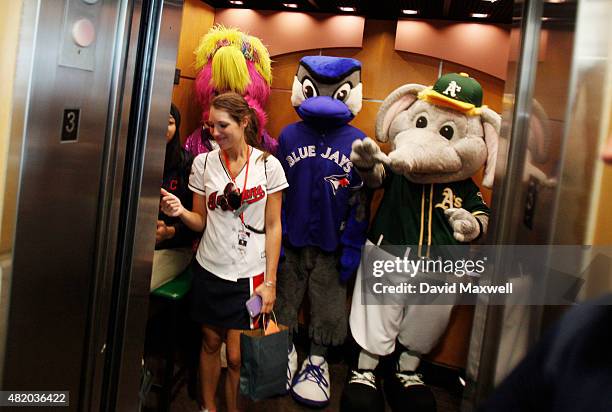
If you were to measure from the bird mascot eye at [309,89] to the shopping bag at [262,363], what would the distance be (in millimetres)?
1337

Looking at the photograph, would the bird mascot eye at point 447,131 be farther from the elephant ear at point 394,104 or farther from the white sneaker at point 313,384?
the white sneaker at point 313,384

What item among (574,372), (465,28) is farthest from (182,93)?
(574,372)

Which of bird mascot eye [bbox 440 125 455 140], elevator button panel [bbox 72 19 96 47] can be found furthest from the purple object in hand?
elevator button panel [bbox 72 19 96 47]

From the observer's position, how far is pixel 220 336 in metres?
2.55

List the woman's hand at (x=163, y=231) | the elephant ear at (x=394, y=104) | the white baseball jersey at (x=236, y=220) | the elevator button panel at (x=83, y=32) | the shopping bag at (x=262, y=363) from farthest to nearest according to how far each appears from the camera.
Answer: the elephant ear at (x=394, y=104), the woman's hand at (x=163, y=231), the white baseball jersey at (x=236, y=220), the shopping bag at (x=262, y=363), the elevator button panel at (x=83, y=32)

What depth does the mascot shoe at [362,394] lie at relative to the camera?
2.87 m

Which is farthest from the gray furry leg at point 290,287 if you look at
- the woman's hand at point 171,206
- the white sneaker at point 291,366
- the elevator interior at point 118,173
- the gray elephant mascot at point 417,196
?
the elevator interior at point 118,173

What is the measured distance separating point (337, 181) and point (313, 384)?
106 cm

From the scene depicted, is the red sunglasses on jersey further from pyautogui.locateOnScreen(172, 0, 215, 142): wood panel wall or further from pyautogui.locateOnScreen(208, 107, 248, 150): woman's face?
pyautogui.locateOnScreen(172, 0, 215, 142): wood panel wall

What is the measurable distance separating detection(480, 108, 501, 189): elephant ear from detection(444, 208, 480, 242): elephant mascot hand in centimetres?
20

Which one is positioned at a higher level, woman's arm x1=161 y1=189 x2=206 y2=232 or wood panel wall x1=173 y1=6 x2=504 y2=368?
wood panel wall x1=173 y1=6 x2=504 y2=368

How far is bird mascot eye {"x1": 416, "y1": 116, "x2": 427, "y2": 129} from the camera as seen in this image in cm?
296

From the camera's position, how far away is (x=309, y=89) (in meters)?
3.12

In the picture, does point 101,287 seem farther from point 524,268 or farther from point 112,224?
point 524,268
